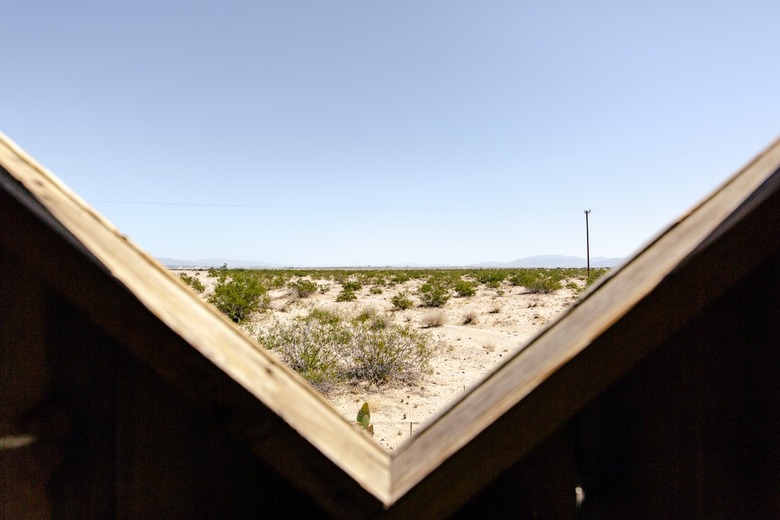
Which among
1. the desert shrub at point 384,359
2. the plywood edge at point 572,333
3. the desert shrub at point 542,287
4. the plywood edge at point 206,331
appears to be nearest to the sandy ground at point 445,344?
the plywood edge at point 572,333

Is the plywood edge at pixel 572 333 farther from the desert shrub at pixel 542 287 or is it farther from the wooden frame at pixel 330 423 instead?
the desert shrub at pixel 542 287

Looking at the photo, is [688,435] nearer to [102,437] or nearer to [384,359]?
[102,437]

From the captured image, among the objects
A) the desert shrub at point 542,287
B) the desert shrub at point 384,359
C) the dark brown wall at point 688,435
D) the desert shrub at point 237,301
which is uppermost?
the dark brown wall at point 688,435

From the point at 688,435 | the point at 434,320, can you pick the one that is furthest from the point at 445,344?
the point at 688,435

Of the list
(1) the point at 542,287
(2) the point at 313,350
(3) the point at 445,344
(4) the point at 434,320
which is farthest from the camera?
(1) the point at 542,287

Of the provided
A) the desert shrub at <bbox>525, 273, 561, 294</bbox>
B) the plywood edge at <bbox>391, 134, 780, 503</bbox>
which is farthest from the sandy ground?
the desert shrub at <bbox>525, 273, 561, 294</bbox>

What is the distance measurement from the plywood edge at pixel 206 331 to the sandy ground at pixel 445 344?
14cm

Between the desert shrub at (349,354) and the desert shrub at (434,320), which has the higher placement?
the desert shrub at (349,354)

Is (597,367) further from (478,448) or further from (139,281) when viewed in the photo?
(139,281)

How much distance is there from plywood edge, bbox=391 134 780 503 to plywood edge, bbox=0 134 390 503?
0.20 feet

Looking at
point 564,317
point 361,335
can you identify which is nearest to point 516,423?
point 564,317

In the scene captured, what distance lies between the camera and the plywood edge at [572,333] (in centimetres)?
47

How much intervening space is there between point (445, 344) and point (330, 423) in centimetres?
1055

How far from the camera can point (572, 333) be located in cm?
50
